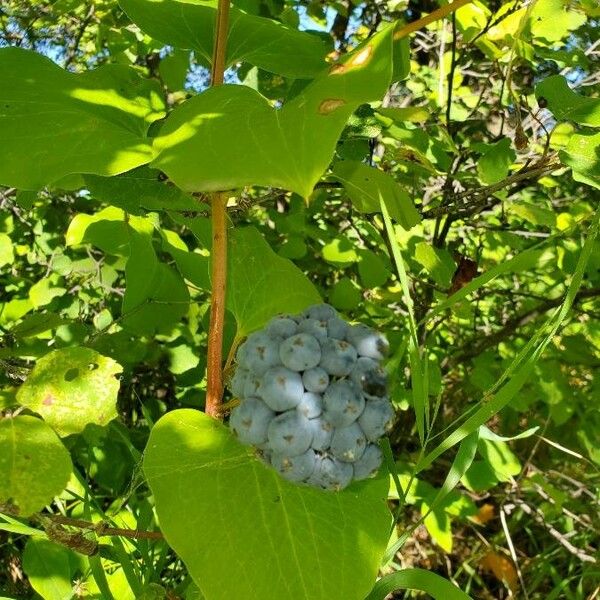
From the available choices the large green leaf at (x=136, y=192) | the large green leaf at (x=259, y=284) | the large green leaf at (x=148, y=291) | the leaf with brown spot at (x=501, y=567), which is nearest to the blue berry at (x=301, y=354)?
the large green leaf at (x=259, y=284)

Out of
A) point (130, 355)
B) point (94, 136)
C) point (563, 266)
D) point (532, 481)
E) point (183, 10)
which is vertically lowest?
point (532, 481)

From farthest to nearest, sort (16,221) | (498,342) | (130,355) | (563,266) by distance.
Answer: (16,221) < (498,342) < (563,266) < (130,355)

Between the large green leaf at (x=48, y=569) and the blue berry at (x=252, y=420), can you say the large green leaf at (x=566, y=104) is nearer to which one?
the blue berry at (x=252, y=420)

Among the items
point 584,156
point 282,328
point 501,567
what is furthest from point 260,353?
point 501,567

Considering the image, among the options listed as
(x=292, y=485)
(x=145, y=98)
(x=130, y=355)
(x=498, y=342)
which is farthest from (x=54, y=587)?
(x=498, y=342)

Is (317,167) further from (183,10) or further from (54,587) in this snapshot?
(54,587)

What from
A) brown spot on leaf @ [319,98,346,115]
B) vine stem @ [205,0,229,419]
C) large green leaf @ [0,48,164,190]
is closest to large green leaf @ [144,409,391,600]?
vine stem @ [205,0,229,419]
